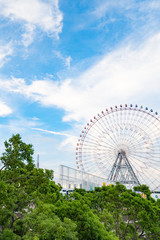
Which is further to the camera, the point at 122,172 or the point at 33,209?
the point at 122,172

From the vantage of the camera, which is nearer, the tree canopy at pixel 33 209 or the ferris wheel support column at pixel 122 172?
the tree canopy at pixel 33 209

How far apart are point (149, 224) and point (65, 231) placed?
41.1 feet

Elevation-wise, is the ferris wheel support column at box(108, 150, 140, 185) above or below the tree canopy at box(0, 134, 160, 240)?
above

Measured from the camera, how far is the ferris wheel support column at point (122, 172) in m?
56.6

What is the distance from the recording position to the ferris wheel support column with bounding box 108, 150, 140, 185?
56.6 m

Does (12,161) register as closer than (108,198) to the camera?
Yes

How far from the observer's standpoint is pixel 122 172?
5922 cm

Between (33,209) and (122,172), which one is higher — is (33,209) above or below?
below

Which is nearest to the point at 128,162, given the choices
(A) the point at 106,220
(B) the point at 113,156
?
(B) the point at 113,156

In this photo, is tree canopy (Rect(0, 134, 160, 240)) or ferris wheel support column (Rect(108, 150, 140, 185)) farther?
ferris wheel support column (Rect(108, 150, 140, 185))

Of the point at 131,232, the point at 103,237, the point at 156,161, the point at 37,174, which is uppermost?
the point at 156,161

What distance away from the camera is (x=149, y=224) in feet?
68.0

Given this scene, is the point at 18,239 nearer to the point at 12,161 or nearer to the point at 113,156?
the point at 12,161

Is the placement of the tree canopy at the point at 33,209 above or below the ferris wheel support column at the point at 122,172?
below
